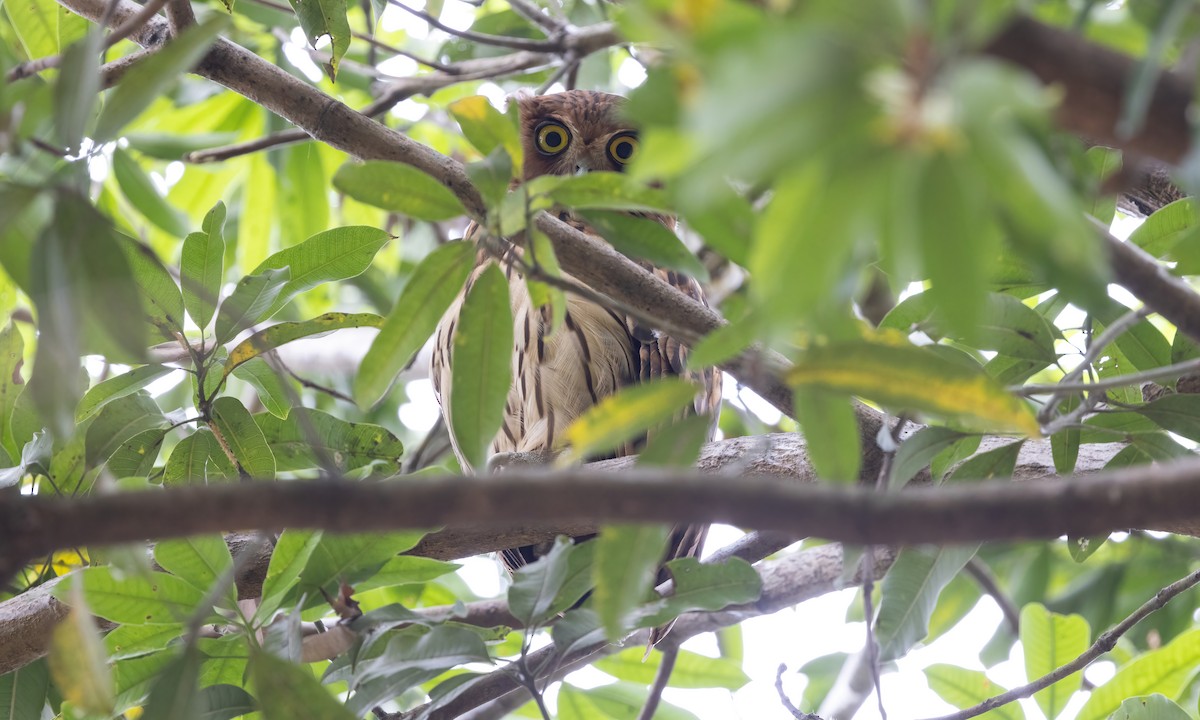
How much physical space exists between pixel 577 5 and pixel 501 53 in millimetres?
292

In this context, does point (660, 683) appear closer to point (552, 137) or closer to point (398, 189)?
point (398, 189)

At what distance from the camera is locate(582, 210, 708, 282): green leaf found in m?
1.24

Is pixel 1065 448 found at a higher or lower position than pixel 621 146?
lower

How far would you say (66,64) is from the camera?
101cm

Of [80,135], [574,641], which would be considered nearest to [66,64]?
[80,135]

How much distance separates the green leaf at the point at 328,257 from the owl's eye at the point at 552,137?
2.03m

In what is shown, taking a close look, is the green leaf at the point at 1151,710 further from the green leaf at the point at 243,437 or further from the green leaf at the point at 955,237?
the green leaf at the point at 243,437

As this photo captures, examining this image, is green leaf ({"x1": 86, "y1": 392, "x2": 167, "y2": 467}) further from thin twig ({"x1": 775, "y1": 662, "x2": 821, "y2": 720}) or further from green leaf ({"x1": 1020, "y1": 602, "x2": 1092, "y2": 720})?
green leaf ({"x1": 1020, "y1": 602, "x2": 1092, "y2": 720})

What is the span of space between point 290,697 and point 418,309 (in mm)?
468

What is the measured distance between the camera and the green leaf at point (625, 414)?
938mm

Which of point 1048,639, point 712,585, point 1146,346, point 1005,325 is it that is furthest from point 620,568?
point 1048,639

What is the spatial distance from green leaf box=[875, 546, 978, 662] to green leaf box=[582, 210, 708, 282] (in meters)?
0.74

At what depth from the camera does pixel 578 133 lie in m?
3.78

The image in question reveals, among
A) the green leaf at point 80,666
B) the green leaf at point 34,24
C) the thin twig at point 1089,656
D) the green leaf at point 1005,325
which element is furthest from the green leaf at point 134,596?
the green leaf at point 34,24
